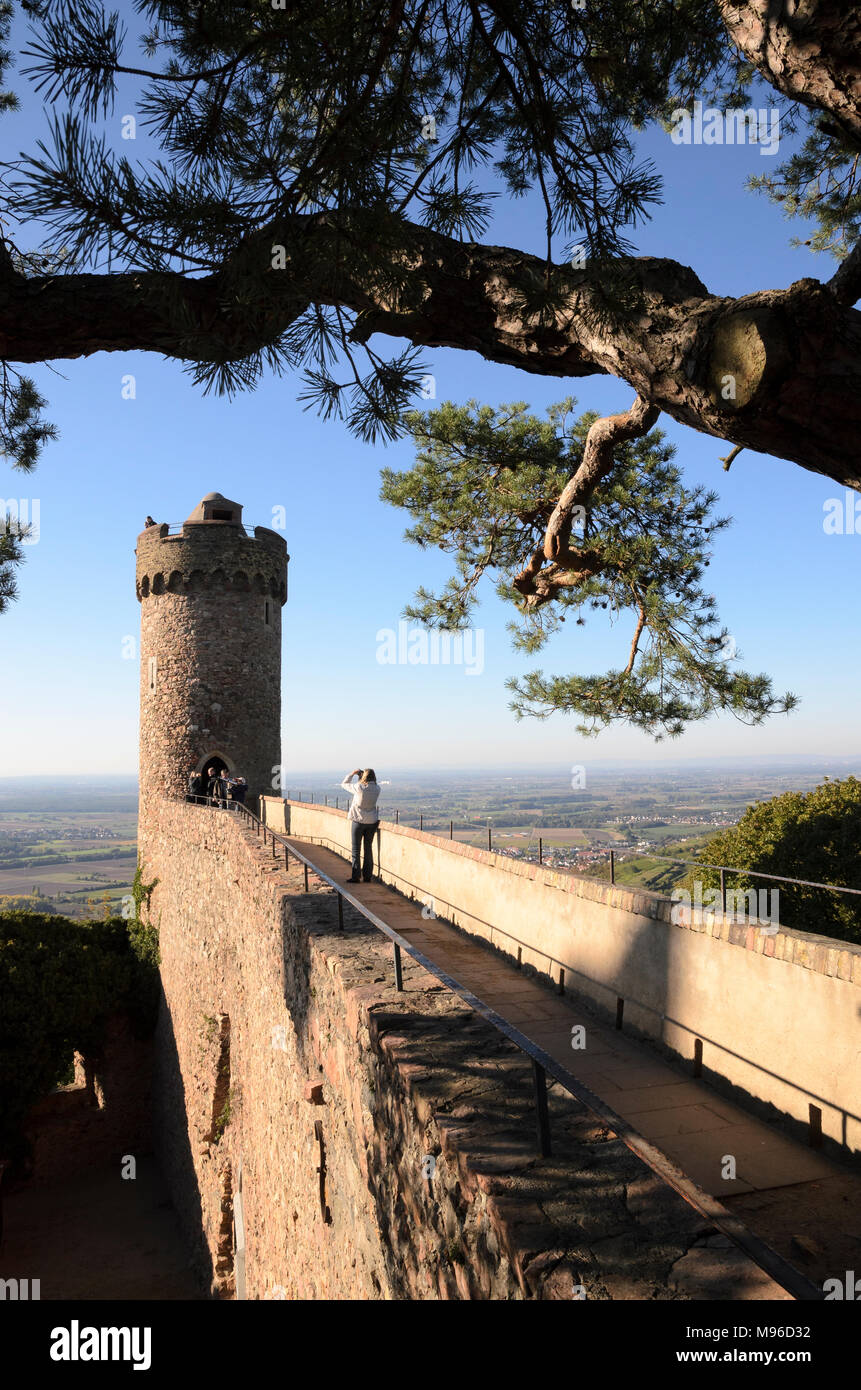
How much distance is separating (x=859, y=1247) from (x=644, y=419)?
429 cm

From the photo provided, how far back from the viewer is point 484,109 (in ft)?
16.6

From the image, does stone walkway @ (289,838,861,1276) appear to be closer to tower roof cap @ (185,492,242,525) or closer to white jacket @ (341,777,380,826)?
white jacket @ (341,777,380,826)

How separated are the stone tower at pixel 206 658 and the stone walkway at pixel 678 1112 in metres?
14.4

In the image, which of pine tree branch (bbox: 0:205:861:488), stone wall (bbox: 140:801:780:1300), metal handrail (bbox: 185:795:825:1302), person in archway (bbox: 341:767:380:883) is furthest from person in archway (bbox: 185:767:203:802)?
metal handrail (bbox: 185:795:825:1302)

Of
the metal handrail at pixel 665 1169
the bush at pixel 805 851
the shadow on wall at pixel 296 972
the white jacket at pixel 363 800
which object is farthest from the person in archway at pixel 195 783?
the metal handrail at pixel 665 1169

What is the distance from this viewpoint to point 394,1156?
11.5 ft

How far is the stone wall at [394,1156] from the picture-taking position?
2314 mm

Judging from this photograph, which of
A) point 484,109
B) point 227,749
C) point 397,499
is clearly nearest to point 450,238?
point 484,109

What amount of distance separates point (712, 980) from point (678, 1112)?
0.83 m

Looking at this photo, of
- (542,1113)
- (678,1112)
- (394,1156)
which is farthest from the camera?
(678,1112)

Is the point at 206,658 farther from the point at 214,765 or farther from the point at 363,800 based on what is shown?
the point at 363,800

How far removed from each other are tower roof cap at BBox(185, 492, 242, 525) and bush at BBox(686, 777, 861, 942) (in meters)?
16.4

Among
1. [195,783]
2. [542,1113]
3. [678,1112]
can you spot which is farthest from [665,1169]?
[195,783]

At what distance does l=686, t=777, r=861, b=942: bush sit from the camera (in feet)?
32.1
